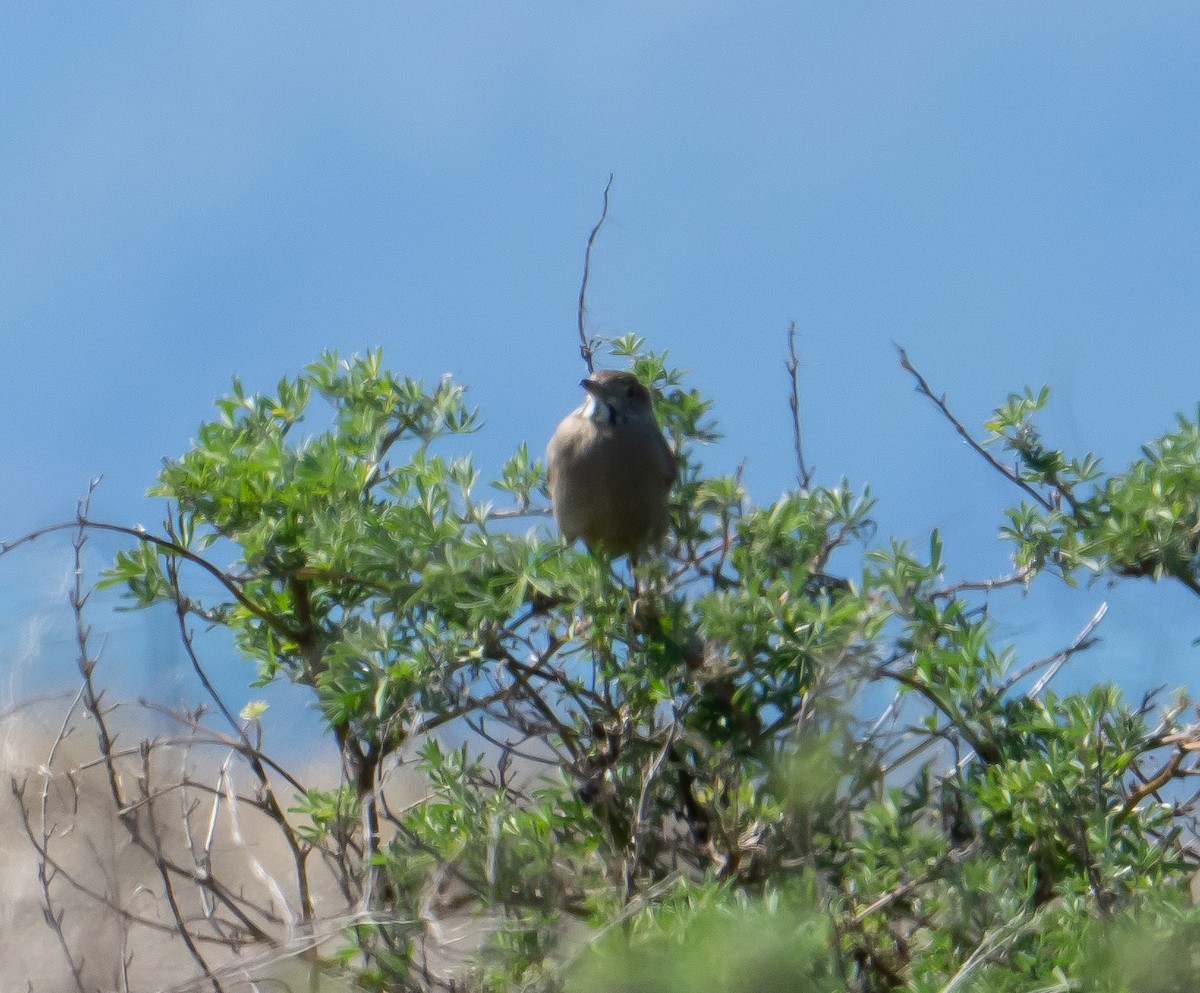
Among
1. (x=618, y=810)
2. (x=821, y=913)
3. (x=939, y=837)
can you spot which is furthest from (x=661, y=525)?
(x=821, y=913)

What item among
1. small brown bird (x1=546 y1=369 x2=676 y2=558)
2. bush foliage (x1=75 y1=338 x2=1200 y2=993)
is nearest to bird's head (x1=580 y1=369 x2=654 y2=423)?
small brown bird (x1=546 y1=369 x2=676 y2=558)

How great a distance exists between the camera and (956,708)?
11.5ft

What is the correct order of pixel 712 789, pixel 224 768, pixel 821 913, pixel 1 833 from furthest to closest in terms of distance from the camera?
pixel 1 833 < pixel 224 768 < pixel 712 789 < pixel 821 913

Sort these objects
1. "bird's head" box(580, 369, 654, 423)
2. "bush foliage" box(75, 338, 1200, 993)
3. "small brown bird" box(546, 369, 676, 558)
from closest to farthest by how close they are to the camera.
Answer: "bush foliage" box(75, 338, 1200, 993) → "small brown bird" box(546, 369, 676, 558) → "bird's head" box(580, 369, 654, 423)

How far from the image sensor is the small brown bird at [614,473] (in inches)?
210

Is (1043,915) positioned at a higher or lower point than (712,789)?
lower

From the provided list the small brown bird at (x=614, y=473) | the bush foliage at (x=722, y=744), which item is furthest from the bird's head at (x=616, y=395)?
the bush foliage at (x=722, y=744)

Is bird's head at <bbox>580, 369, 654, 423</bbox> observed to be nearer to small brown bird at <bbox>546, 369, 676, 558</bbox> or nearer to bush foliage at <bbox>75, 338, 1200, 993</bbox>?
small brown bird at <bbox>546, 369, 676, 558</bbox>

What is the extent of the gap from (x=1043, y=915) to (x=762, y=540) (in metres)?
1.31

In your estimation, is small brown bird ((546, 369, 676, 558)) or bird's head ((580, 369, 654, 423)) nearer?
small brown bird ((546, 369, 676, 558))

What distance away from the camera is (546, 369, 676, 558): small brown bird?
17.5 feet

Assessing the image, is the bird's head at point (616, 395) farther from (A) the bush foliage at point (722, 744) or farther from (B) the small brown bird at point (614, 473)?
(A) the bush foliage at point (722, 744)

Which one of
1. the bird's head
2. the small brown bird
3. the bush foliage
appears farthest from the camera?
the bird's head

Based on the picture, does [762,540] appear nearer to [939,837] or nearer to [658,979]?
[939,837]
